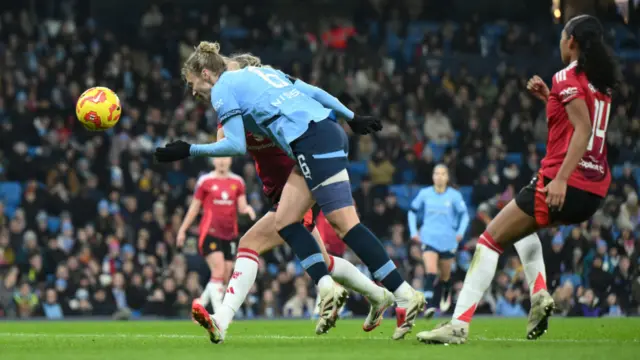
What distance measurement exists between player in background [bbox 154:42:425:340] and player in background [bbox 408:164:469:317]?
27.3 feet

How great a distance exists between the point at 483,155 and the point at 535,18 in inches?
246

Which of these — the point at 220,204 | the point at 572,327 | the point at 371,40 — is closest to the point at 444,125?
the point at 371,40

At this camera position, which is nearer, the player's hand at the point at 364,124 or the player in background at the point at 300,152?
the player in background at the point at 300,152

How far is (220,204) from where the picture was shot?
16.0m

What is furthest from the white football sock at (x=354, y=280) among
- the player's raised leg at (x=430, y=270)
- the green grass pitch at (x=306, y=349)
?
the player's raised leg at (x=430, y=270)

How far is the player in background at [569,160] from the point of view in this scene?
23.8 feet

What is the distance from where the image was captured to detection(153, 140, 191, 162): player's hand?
781 cm

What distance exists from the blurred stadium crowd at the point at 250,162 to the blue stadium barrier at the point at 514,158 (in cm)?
11

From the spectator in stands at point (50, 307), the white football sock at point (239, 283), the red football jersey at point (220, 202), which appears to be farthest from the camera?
the spectator in stands at point (50, 307)

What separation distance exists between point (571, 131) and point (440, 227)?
9143 mm

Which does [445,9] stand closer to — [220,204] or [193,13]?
[193,13]

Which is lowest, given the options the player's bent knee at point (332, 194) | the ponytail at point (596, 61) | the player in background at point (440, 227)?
the player in background at point (440, 227)

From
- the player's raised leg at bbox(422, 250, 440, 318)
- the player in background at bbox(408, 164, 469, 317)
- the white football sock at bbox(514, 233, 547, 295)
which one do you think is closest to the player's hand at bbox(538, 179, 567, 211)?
the white football sock at bbox(514, 233, 547, 295)

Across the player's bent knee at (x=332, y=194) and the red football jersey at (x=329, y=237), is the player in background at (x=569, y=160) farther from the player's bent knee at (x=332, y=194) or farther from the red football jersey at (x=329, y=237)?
the red football jersey at (x=329, y=237)
